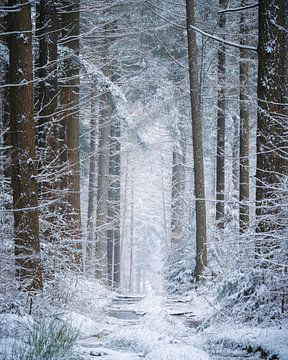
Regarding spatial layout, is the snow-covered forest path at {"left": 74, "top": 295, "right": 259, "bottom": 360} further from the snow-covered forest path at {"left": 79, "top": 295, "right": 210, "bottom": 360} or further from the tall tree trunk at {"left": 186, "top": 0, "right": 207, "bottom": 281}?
the tall tree trunk at {"left": 186, "top": 0, "right": 207, "bottom": 281}

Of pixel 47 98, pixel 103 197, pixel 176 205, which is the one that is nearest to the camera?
pixel 47 98

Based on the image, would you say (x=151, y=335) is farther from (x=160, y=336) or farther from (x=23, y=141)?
(x=23, y=141)

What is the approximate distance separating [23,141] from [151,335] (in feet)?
12.2

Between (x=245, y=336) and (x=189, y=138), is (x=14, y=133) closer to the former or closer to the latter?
(x=245, y=336)

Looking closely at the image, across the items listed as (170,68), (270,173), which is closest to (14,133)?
(270,173)

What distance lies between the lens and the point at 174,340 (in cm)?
624

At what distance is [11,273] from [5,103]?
174 inches

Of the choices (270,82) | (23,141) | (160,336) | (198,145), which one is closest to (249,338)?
(160,336)

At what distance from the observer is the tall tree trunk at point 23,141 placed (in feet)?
23.9

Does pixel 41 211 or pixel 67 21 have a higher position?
pixel 67 21

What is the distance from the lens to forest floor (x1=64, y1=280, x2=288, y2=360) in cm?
514

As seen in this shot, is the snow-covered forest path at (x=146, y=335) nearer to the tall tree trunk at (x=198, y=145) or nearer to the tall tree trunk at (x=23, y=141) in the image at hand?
the tall tree trunk at (x=23, y=141)

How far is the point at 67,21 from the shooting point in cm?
1130

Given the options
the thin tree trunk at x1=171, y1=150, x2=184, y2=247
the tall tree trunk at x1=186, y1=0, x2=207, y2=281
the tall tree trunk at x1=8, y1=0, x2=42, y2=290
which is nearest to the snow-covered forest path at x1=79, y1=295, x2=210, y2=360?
the tall tree trunk at x1=8, y1=0, x2=42, y2=290
